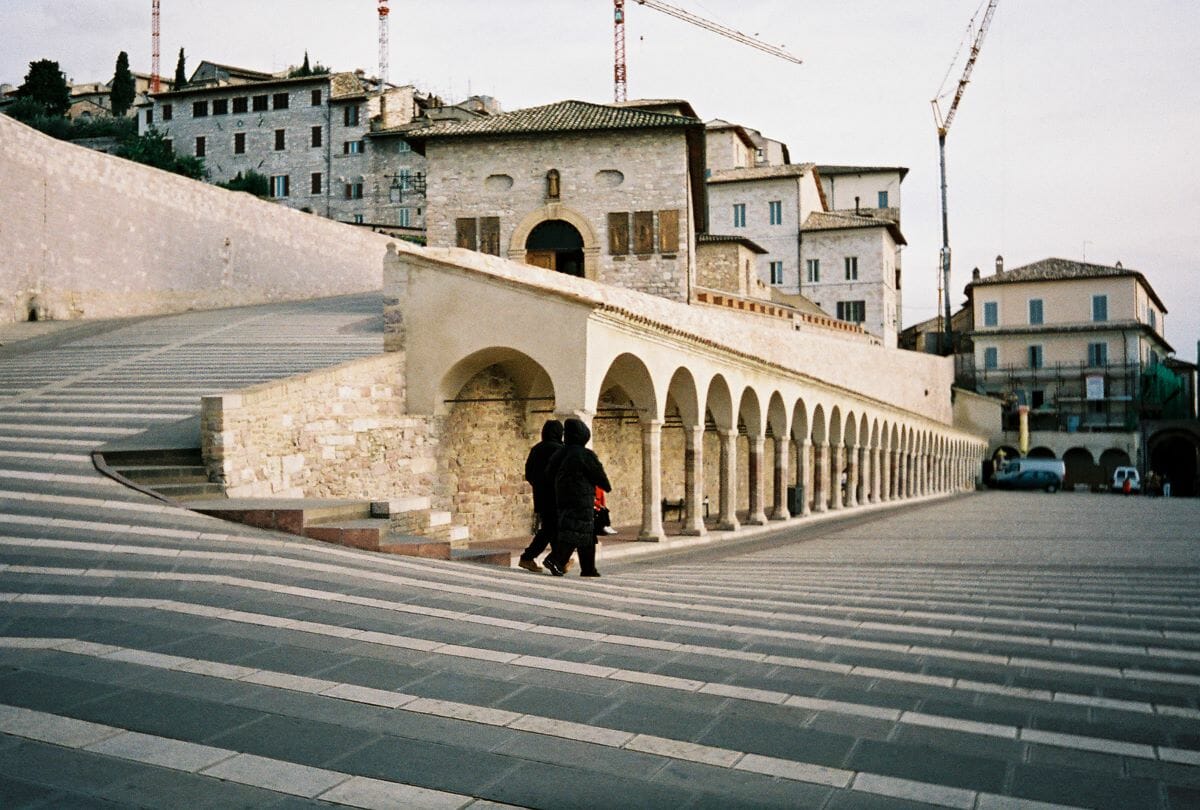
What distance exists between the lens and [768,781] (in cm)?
380

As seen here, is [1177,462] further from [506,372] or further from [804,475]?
[506,372]

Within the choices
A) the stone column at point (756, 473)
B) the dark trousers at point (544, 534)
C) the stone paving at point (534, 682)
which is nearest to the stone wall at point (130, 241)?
the stone paving at point (534, 682)

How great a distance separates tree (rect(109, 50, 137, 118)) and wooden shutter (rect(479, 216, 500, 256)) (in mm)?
56767

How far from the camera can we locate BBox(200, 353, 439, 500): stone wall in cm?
1254

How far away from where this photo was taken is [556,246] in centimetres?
3841

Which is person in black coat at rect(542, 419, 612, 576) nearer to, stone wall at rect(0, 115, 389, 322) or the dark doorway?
stone wall at rect(0, 115, 389, 322)

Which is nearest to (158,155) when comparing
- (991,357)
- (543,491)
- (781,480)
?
(781,480)

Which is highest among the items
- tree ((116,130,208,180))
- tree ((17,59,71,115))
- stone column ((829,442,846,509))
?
tree ((17,59,71,115))

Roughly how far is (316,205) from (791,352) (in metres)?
42.0

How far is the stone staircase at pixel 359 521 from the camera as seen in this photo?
945 cm

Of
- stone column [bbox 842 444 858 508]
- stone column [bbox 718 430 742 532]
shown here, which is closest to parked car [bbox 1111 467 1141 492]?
→ stone column [bbox 842 444 858 508]

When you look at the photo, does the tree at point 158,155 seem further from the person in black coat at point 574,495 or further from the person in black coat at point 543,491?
the person in black coat at point 574,495

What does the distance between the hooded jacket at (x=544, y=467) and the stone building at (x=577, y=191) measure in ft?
86.0

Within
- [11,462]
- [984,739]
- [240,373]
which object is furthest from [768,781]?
[240,373]
